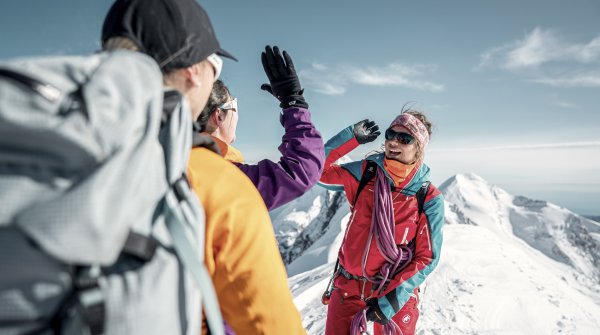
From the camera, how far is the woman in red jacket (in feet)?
13.1

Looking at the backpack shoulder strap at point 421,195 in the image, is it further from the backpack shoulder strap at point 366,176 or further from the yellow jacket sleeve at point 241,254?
the yellow jacket sleeve at point 241,254

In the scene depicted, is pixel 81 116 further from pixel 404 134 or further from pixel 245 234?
pixel 404 134

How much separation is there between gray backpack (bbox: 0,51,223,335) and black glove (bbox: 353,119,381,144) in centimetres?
313

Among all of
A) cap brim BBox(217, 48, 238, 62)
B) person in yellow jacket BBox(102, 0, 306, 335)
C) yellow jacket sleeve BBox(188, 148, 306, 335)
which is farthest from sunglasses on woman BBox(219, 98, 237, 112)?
yellow jacket sleeve BBox(188, 148, 306, 335)

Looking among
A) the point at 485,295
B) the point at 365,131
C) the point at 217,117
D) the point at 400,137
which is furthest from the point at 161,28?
the point at 485,295

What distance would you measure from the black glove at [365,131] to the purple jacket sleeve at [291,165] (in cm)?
180

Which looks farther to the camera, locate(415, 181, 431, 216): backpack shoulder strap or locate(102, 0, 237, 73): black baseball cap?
locate(415, 181, 431, 216): backpack shoulder strap

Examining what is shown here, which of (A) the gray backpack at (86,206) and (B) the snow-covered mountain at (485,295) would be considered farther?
(B) the snow-covered mountain at (485,295)

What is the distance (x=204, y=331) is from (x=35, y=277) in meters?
0.57

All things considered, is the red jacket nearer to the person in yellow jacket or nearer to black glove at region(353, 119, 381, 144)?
black glove at region(353, 119, 381, 144)

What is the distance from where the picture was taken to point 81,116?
79 cm

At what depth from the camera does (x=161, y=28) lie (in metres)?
1.16

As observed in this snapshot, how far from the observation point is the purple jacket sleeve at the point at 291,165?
205 cm

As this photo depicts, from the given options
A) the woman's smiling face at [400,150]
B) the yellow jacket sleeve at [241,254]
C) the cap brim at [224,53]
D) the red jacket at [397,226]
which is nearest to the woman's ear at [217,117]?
the cap brim at [224,53]
